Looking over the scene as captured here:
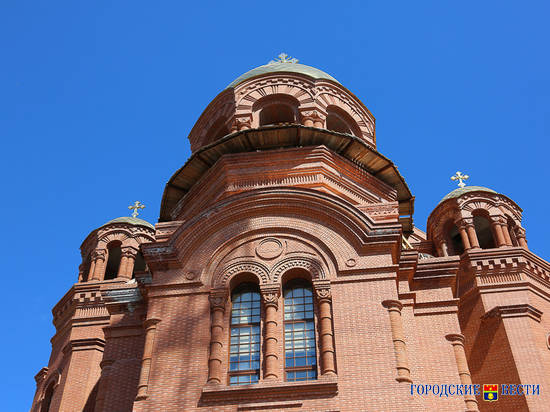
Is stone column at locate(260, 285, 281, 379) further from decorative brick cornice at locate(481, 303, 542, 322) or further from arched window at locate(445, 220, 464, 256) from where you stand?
arched window at locate(445, 220, 464, 256)

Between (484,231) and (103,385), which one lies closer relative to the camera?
(103,385)

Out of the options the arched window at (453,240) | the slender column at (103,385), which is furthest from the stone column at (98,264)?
the arched window at (453,240)

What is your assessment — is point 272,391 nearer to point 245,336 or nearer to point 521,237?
point 245,336

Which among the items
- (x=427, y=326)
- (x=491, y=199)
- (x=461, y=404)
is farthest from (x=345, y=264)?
(x=491, y=199)

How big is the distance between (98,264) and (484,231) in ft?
50.3

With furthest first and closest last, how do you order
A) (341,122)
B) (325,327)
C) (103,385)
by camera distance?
(341,122)
(103,385)
(325,327)

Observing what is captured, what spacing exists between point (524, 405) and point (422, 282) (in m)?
5.95

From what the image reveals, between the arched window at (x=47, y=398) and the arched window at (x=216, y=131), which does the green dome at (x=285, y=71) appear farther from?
the arched window at (x=47, y=398)

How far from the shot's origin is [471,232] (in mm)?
24109

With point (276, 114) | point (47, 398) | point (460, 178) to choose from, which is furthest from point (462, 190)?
point (47, 398)

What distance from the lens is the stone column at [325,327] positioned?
13.1m

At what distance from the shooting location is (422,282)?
52.3 feet

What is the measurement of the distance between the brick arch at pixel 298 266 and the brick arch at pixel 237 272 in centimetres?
21

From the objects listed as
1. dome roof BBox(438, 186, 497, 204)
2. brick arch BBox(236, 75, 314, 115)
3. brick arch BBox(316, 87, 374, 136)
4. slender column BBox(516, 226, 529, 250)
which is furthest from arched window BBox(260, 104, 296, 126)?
slender column BBox(516, 226, 529, 250)
